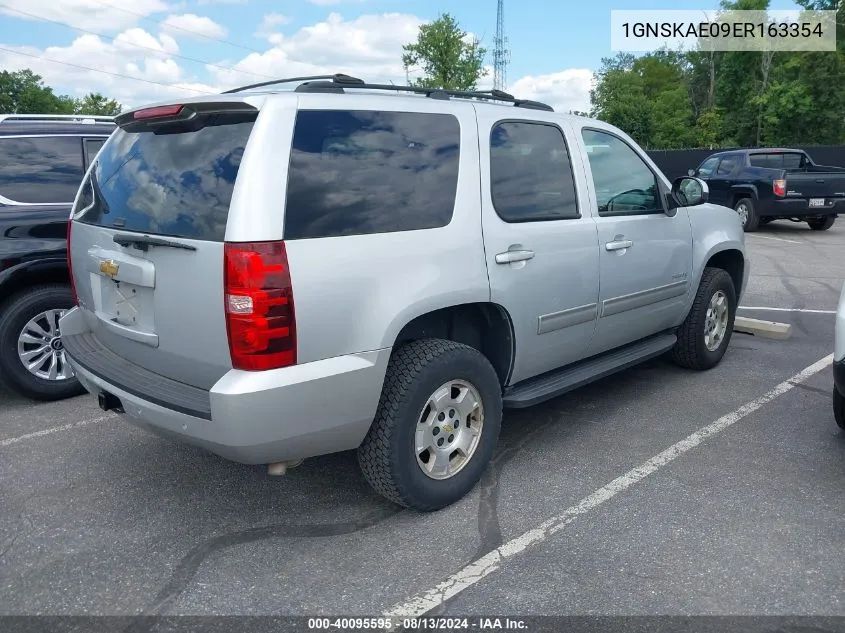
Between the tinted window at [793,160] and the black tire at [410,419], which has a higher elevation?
the tinted window at [793,160]

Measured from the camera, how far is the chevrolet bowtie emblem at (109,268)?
3.18 meters

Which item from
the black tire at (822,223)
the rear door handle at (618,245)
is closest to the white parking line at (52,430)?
the rear door handle at (618,245)

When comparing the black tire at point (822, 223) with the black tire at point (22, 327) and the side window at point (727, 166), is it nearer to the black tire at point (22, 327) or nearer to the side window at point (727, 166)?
the side window at point (727, 166)

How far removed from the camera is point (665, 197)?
475 cm

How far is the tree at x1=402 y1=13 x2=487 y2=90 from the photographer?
42.8 metres

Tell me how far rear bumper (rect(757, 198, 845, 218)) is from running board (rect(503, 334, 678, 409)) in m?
11.3

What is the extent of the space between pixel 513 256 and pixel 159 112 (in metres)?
1.74

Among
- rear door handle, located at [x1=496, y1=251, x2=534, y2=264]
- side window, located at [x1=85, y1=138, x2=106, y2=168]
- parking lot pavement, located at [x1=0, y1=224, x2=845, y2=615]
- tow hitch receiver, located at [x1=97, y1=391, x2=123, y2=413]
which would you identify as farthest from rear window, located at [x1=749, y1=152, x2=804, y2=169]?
tow hitch receiver, located at [x1=97, y1=391, x2=123, y2=413]

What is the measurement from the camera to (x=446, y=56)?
42906mm

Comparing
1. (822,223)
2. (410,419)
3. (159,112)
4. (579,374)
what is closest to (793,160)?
(822,223)

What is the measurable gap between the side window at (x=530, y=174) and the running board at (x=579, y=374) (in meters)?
0.90

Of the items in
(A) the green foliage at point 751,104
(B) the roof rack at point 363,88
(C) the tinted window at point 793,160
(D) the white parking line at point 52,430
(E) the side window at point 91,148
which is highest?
(A) the green foliage at point 751,104

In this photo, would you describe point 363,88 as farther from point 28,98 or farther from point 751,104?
point 28,98

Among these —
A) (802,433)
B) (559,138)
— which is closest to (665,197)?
(559,138)
